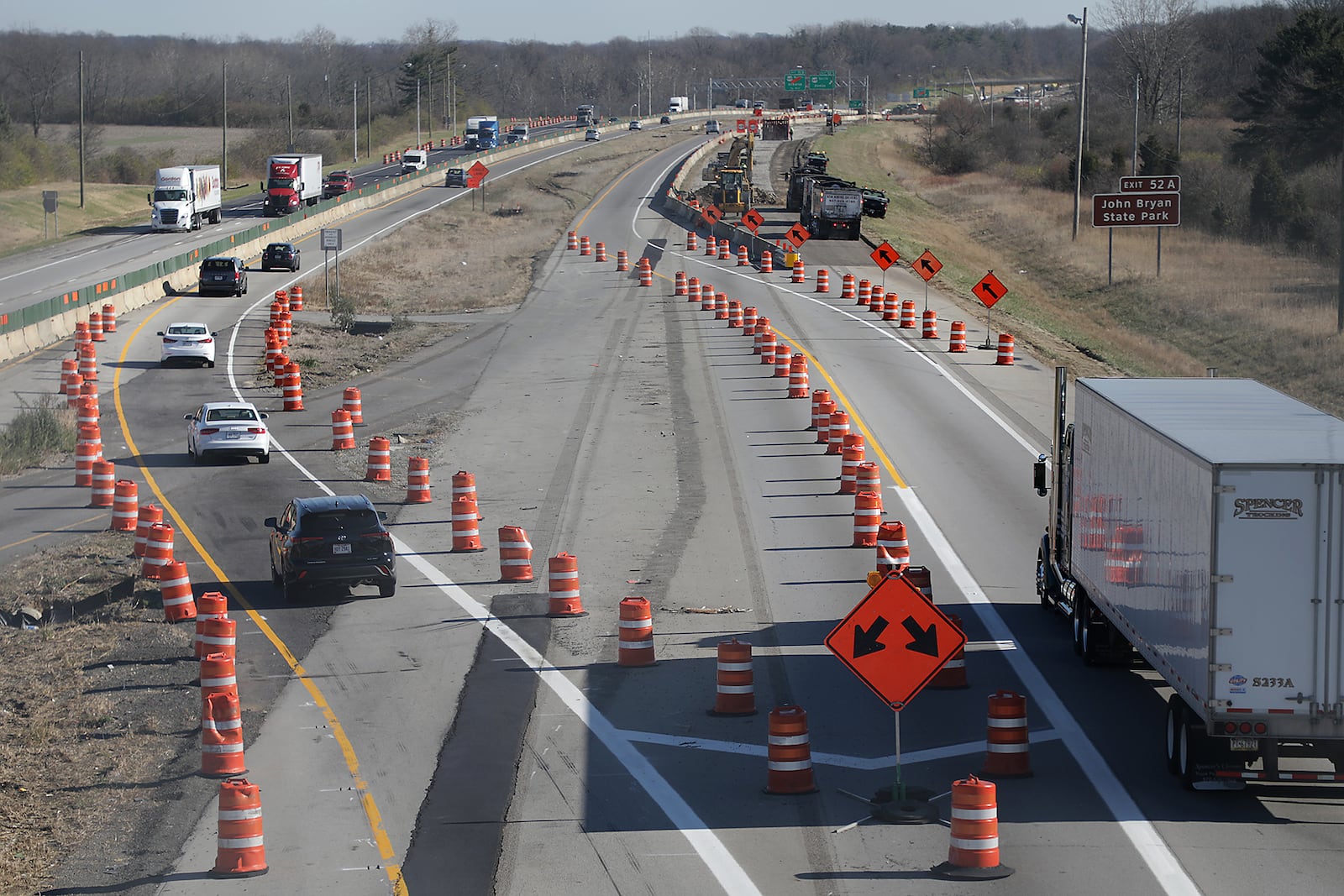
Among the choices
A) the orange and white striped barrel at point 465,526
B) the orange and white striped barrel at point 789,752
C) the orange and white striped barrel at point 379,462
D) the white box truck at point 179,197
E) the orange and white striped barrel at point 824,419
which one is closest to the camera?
the orange and white striped barrel at point 789,752

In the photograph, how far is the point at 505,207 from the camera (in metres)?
96.9

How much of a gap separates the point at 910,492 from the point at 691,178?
281ft

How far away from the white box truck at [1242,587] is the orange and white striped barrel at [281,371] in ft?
90.1

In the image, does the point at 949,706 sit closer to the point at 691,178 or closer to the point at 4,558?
the point at 4,558

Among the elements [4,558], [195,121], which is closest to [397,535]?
[4,558]

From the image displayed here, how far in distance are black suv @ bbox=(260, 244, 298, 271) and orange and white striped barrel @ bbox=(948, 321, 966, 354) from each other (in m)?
34.8

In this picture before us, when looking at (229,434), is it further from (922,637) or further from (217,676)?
(922,637)

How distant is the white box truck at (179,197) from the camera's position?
271 ft

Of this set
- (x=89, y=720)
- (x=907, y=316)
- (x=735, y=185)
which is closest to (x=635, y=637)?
(x=89, y=720)

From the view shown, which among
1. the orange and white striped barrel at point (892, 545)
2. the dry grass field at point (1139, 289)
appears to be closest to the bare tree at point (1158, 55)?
the dry grass field at point (1139, 289)

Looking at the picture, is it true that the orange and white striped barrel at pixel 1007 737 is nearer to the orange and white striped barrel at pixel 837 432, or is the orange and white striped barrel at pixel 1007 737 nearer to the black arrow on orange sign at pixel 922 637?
the black arrow on orange sign at pixel 922 637

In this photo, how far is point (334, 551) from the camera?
2002 centimetres

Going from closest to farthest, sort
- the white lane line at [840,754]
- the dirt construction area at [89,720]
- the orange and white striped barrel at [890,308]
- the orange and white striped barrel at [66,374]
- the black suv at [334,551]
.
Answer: the dirt construction area at [89,720] < the white lane line at [840,754] < the black suv at [334,551] < the orange and white striped barrel at [66,374] < the orange and white striped barrel at [890,308]

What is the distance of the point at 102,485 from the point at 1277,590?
22.2 meters
